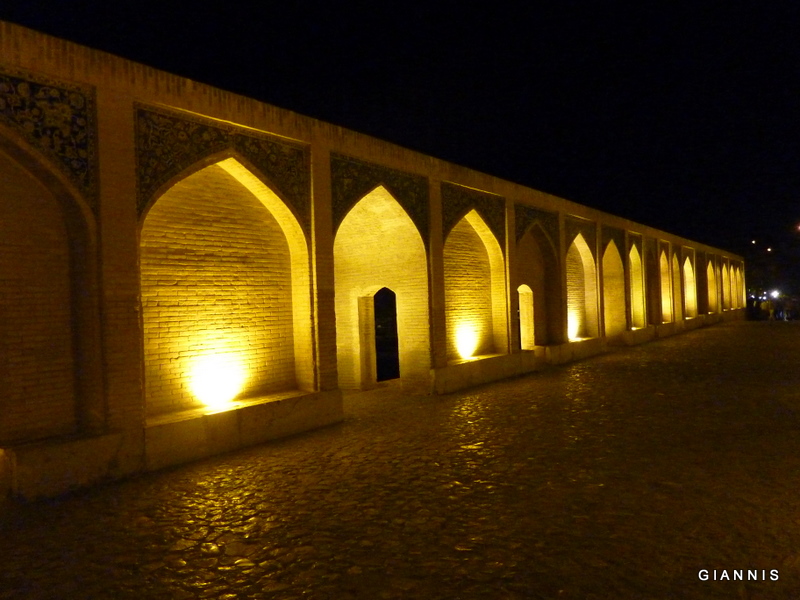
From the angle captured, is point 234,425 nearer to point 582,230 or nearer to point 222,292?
point 222,292

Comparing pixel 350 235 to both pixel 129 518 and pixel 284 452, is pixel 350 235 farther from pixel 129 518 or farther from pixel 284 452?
pixel 129 518

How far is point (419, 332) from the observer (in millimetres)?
9984

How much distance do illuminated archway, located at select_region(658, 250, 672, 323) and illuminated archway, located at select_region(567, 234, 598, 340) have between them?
24.5 ft

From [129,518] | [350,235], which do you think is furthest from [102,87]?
[350,235]

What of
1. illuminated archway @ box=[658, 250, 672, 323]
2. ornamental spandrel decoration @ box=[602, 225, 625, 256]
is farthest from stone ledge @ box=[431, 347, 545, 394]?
illuminated archway @ box=[658, 250, 672, 323]

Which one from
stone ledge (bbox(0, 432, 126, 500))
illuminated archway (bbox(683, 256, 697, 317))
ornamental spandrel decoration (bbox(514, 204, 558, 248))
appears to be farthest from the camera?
illuminated archway (bbox(683, 256, 697, 317))

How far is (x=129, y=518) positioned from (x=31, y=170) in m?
3.08

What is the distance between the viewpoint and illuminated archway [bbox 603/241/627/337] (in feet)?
57.2

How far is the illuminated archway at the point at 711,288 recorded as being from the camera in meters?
28.4

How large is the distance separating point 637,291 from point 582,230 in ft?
17.2

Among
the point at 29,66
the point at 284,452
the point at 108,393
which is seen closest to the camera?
the point at 29,66

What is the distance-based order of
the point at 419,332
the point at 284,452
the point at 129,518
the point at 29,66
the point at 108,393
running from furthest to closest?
the point at 419,332, the point at 284,452, the point at 108,393, the point at 29,66, the point at 129,518

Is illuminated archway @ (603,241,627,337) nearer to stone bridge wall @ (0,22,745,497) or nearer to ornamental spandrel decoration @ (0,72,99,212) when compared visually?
stone bridge wall @ (0,22,745,497)

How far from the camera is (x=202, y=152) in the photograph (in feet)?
21.0
